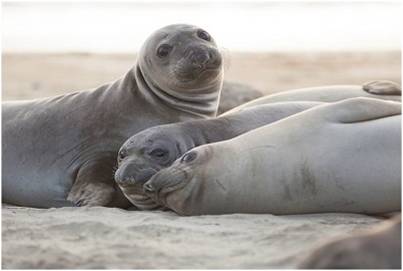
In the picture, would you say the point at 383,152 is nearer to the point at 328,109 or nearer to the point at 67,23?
the point at 328,109

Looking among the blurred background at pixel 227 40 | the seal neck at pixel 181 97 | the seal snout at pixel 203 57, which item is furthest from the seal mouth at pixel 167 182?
the blurred background at pixel 227 40

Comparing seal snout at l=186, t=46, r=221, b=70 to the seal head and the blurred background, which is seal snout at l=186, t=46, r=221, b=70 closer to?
the seal head

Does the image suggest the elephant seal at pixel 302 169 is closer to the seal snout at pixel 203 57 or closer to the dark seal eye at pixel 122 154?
the dark seal eye at pixel 122 154

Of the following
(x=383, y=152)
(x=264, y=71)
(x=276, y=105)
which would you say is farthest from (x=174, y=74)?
(x=264, y=71)

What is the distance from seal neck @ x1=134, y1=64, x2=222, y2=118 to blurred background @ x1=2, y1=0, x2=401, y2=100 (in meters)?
5.04

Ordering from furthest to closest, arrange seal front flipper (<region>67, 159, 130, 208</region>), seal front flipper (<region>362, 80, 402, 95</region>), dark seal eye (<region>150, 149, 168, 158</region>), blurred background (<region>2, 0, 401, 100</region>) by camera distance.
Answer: blurred background (<region>2, 0, 401, 100</region>), seal front flipper (<region>362, 80, 402, 95</region>), seal front flipper (<region>67, 159, 130, 208</region>), dark seal eye (<region>150, 149, 168, 158</region>)

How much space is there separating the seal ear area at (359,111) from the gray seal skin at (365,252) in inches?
83.8

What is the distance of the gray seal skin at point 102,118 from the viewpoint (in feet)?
23.3

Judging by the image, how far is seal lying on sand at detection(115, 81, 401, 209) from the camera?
604cm

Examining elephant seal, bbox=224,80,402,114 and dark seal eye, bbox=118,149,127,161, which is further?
elephant seal, bbox=224,80,402,114

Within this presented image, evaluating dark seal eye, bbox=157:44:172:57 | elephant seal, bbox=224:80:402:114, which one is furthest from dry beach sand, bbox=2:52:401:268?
elephant seal, bbox=224:80:402:114

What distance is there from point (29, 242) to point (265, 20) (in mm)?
20269

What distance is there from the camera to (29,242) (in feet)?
16.4

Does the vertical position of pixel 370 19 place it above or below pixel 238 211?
below
